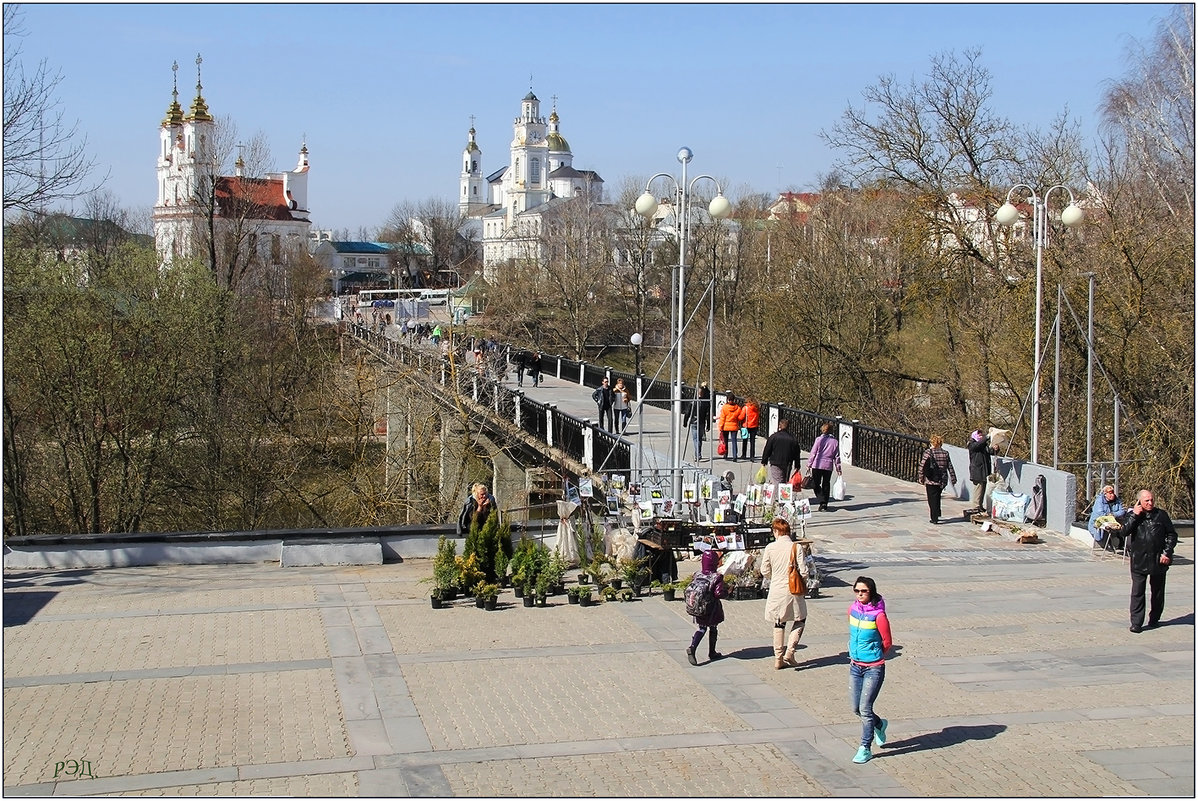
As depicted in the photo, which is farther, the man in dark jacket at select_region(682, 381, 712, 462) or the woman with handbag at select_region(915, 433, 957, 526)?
the man in dark jacket at select_region(682, 381, 712, 462)

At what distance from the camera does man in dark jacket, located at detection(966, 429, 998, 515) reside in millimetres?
18969

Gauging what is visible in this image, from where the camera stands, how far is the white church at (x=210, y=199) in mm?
55094

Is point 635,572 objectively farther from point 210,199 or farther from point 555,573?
point 210,199

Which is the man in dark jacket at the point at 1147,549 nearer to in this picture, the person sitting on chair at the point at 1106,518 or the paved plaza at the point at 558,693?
the paved plaza at the point at 558,693

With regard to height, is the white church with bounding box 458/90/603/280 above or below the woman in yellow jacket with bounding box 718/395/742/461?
above

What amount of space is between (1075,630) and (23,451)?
2299 cm

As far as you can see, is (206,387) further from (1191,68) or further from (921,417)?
(1191,68)

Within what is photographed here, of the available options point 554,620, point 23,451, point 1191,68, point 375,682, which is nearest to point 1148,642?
point 554,620

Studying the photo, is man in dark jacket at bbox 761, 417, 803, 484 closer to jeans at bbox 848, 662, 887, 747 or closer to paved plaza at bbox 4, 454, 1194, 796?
paved plaza at bbox 4, 454, 1194, 796

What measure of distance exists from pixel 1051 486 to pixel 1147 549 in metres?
6.26

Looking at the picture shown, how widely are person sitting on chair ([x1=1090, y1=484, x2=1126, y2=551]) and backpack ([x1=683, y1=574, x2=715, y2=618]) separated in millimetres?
8008

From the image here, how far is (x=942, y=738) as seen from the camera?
9.61m

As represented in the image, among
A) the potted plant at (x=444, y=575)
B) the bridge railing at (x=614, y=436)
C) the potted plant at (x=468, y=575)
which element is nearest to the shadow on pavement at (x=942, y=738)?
the potted plant at (x=468, y=575)

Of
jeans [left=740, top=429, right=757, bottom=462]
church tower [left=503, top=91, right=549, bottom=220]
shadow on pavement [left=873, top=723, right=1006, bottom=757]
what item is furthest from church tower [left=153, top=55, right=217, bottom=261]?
church tower [left=503, top=91, right=549, bottom=220]
